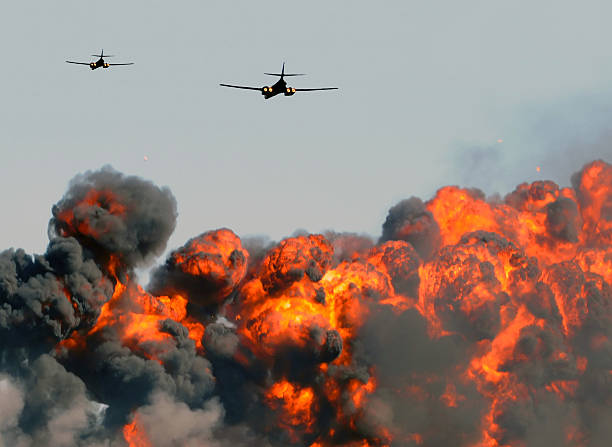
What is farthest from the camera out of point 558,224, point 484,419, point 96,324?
point 558,224

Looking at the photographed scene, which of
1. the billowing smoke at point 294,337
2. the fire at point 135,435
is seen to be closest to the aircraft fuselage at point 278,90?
the billowing smoke at point 294,337

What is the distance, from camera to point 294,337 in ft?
340

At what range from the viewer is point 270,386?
107438mm

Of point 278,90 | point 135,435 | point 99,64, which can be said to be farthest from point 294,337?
point 99,64

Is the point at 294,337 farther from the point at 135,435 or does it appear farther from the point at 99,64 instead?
the point at 99,64

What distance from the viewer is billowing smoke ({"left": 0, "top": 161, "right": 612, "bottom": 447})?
325ft

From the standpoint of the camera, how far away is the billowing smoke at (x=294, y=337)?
99.2 metres

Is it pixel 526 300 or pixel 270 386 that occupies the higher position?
pixel 526 300

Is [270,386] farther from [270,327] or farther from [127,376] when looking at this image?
[127,376]

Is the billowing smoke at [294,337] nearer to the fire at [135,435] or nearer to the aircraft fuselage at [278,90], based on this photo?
the fire at [135,435]

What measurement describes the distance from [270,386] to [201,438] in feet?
33.9

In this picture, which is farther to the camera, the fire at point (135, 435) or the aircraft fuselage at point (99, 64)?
the aircraft fuselage at point (99, 64)

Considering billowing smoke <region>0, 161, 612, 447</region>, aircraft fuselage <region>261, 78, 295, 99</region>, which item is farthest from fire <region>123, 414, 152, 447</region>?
aircraft fuselage <region>261, 78, 295, 99</region>

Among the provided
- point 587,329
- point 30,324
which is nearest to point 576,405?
point 587,329
